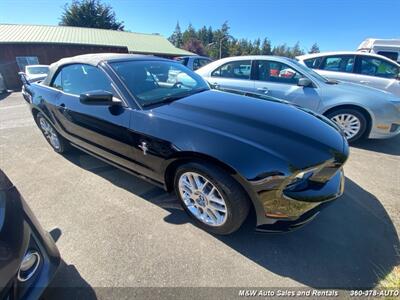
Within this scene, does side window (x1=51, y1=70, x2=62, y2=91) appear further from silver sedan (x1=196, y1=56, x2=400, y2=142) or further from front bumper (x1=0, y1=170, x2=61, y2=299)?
silver sedan (x1=196, y1=56, x2=400, y2=142)

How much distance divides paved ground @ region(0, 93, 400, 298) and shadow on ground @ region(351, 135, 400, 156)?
962 mm

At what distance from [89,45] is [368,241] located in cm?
2347

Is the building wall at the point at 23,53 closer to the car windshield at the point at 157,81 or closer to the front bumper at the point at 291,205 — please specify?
A: the car windshield at the point at 157,81

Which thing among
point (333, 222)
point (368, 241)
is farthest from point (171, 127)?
point (368, 241)

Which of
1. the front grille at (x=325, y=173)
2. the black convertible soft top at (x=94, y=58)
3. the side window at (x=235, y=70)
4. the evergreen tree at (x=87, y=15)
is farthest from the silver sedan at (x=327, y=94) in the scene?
the evergreen tree at (x=87, y=15)

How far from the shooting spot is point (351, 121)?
13.4ft

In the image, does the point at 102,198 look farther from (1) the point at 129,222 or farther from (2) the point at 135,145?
(2) the point at 135,145

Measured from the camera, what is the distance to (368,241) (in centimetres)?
207

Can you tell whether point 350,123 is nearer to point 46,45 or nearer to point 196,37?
point 46,45

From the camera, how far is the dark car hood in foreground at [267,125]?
70.9 inches

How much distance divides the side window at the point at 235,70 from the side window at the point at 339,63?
2.38m

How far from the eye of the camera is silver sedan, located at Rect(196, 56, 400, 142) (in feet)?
12.7

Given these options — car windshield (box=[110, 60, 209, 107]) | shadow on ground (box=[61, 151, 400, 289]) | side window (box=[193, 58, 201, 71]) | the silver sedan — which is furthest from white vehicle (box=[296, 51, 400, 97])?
side window (box=[193, 58, 201, 71])

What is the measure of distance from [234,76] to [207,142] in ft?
12.0
